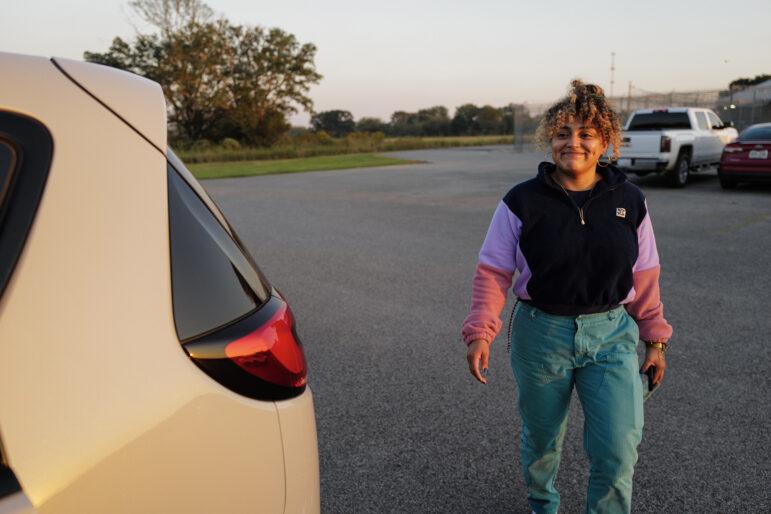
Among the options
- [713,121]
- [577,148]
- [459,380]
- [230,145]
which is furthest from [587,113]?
[230,145]

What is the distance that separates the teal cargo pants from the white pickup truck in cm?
1299

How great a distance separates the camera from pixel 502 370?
4.07 m

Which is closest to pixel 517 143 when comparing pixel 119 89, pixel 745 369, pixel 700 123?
pixel 700 123

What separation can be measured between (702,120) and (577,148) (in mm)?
15888

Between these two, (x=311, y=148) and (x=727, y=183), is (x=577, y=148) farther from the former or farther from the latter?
(x=311, y=148)

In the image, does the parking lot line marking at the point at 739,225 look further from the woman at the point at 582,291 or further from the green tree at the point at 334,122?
the green tree at the point at 334,122

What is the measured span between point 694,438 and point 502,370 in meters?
1.27

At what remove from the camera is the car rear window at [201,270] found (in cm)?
127

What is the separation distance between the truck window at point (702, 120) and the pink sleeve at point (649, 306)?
15287 mm

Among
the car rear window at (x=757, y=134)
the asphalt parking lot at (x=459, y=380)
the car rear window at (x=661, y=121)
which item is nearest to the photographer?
the asphalt parking lot at (x=459, y=380)

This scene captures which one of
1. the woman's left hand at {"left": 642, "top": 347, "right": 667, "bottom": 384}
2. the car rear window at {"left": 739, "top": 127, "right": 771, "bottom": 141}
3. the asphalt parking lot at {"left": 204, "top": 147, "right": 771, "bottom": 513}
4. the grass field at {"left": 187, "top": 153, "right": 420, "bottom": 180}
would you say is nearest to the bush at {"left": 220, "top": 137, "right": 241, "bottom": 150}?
the grass field at {"left": 187, "top": 153, "right": 420, "bottom": 180}

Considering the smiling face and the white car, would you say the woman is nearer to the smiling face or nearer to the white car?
the smiling face

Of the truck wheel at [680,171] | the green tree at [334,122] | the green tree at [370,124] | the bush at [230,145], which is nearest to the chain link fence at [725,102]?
the truck wheel at [680,171]

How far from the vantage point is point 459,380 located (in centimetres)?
388
